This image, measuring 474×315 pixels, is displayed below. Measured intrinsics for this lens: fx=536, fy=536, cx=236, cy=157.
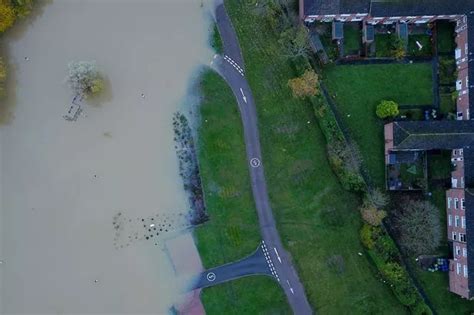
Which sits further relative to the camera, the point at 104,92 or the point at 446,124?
the point at 104,92

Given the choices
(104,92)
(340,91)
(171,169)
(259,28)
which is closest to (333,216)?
(340,91)

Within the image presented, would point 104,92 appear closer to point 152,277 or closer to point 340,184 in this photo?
point 152,277

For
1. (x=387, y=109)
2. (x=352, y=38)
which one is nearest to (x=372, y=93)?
(x=387, y=109)

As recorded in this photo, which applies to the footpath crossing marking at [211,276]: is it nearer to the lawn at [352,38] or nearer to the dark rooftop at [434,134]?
the dark rooftop at [434,134]

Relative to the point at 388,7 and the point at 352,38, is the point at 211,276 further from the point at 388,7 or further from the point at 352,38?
the point at 388,7

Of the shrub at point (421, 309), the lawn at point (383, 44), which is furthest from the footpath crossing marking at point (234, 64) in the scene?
the shrub at point (421, 309)

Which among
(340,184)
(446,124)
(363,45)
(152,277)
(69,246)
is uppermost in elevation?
(363,45)

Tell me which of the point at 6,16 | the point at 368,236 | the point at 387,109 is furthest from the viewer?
the point at 387,109
